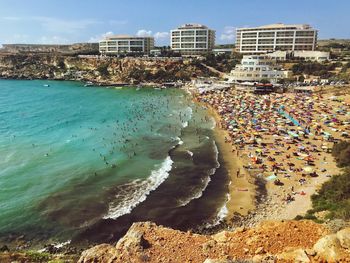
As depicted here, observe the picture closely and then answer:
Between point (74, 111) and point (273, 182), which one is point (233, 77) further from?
point (273, 182)

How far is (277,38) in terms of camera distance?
124 metres

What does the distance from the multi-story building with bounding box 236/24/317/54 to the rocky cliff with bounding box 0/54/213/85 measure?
26.7m

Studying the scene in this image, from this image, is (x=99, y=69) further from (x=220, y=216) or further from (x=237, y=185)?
(x=220, y=216)

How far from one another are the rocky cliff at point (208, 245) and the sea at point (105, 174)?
429 inches

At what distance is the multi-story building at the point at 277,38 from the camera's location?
4737 inches

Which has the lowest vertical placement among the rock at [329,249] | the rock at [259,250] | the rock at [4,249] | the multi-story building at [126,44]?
the rock at [4,249]

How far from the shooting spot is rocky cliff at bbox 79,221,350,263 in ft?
36.4

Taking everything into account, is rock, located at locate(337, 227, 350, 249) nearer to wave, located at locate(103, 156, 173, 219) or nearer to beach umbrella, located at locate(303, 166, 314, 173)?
wave, located at locate(103, 156, 173, 219)

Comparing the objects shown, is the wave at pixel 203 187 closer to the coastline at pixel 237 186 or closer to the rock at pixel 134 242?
the coastline at pixel 237 186

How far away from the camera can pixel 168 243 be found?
12.0 meters

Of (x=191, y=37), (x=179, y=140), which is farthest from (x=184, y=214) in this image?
(x=191, y=37)

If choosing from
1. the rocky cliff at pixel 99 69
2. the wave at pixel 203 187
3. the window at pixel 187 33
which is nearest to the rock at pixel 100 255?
the wave at pixel 203 187

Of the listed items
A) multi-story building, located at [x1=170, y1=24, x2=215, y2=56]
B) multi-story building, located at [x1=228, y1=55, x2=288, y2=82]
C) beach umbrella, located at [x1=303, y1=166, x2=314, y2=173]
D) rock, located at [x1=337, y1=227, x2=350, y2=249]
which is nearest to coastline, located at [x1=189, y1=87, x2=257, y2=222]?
beach umbrella, located at [x1=303, y1=166, x2=314, y2=173]

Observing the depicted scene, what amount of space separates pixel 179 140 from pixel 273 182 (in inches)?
667
